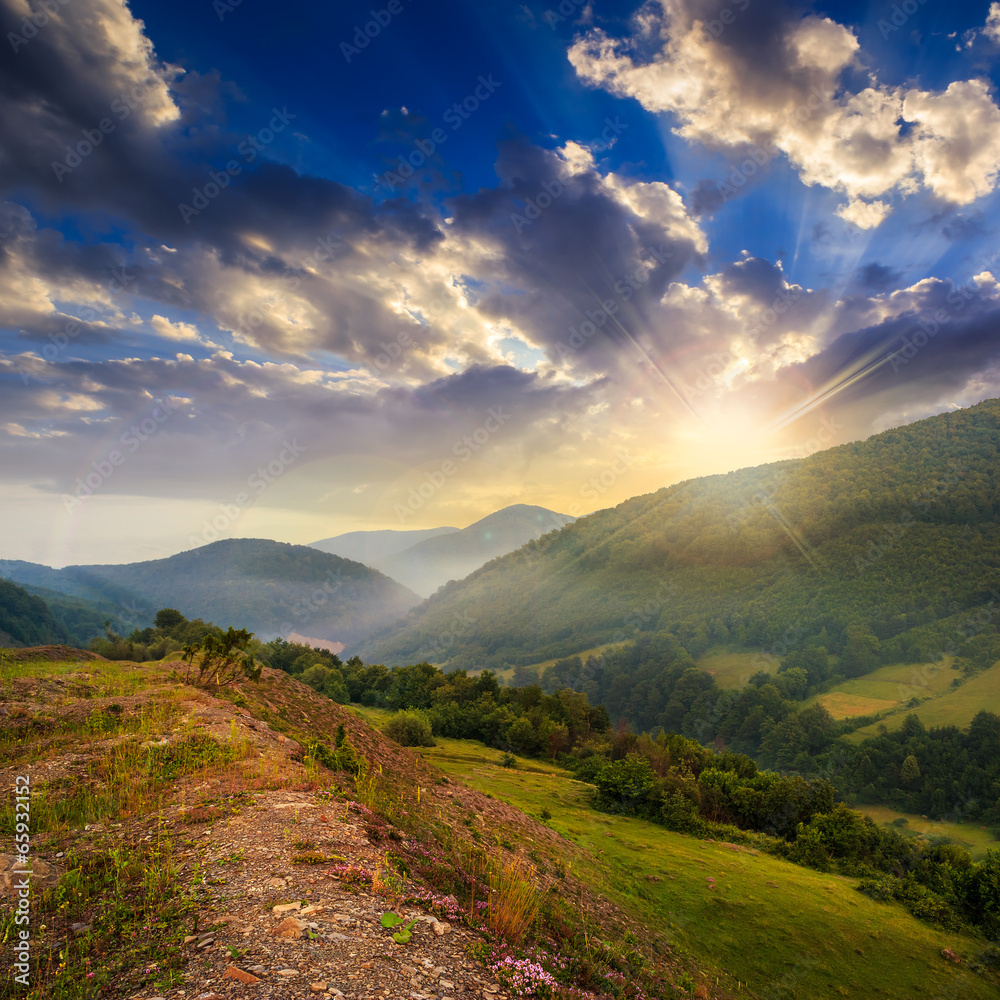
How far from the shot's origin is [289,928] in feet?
17.5

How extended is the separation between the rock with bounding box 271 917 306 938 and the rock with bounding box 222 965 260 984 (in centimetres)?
84

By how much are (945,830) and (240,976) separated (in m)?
138

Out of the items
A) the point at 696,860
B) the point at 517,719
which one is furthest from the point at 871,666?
the point at 696,860

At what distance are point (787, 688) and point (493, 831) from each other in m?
163

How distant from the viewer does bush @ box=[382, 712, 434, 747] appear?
5072 centimetres

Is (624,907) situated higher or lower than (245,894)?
lower

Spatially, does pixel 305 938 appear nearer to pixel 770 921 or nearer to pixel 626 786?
pixel 770 921

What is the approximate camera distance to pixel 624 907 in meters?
17.0

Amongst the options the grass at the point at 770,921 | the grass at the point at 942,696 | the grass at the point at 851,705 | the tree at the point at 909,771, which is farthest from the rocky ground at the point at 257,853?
the grass at the point at 851,705

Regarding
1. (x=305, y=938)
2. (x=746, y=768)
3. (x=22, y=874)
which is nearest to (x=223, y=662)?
(x=22, y=874)

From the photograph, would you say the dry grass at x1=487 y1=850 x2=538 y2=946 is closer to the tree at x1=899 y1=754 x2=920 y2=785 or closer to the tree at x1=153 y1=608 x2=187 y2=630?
the tree at x1=153 y1=608 x2=187 y2=630

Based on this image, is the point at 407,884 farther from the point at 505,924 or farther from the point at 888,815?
the point at 888,815

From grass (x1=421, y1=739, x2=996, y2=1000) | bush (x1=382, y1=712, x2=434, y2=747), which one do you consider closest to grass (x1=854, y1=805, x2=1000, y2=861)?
grass (x1=421, y1=739, x2=996, y2=1000)

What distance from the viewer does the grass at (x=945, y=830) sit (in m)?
82.0
